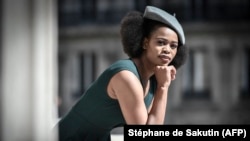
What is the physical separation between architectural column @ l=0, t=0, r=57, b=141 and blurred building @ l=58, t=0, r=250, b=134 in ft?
5.36

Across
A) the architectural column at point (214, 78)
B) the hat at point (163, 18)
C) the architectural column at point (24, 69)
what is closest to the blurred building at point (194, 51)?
the architectural column at point (214, 78)

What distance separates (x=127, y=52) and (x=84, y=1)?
169cm

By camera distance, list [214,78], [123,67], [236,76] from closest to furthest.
Answer: [123,67]
[236,76]
[214,78]

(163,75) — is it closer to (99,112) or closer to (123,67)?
(123,67)

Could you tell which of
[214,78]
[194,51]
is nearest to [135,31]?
[194,51]

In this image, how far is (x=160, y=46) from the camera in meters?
2.04

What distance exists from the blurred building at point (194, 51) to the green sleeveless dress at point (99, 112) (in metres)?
1.03

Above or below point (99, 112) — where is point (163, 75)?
above

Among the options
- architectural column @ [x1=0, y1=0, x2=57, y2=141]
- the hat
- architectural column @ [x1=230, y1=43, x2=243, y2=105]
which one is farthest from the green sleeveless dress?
architectural column @ [x1=230, y1=43, x2=243, y2=105]

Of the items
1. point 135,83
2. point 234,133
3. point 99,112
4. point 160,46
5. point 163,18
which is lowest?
point 234,133

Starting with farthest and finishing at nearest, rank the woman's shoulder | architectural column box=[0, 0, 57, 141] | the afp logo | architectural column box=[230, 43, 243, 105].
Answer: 1. architectural column box=[230, 43, 243, 105]
2. the afp logo
3. the woman's shoulder
4. architectural column box=[0, 0, 57, 141]

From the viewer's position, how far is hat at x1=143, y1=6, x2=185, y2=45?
2.03m

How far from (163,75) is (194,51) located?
1.61m

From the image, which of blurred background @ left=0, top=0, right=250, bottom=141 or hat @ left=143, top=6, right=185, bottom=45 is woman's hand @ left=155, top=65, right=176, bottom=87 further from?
blurred background @ left=0, top=0, right=250, bottom=141
